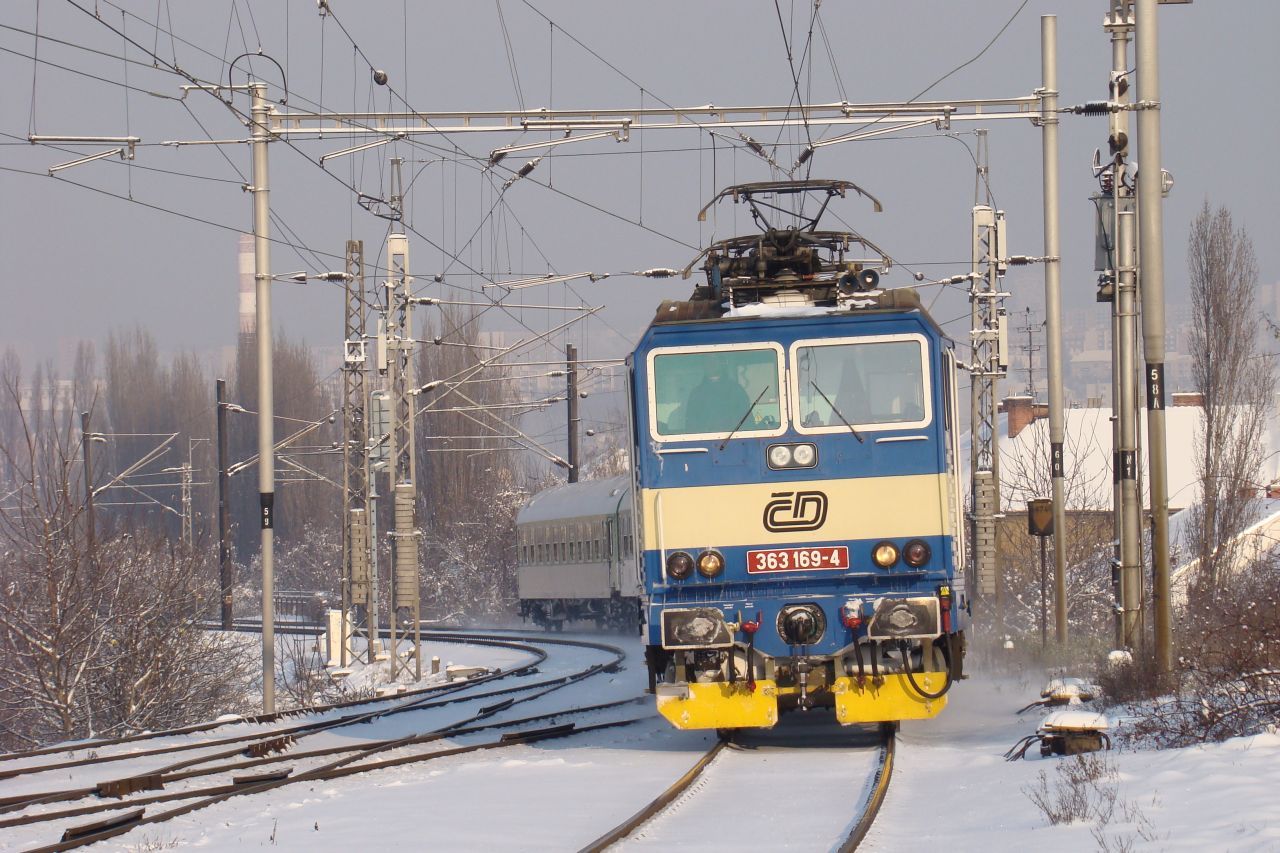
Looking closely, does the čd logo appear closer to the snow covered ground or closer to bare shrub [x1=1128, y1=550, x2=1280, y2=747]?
the snow covered ground

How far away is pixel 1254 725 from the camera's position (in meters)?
10.1

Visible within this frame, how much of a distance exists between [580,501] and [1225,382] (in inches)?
612

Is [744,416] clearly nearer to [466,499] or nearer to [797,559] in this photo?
[797,559]

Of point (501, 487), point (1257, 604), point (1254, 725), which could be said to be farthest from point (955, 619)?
point (501, 487)

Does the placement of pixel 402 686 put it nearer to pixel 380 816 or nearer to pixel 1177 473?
pixel 380 816

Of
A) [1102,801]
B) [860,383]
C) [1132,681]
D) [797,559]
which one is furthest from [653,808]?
[1132,681]

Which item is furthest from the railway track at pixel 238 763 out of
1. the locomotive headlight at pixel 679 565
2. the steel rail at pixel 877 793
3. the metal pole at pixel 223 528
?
the metal pole at pixel 223 528

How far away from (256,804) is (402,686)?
14158mm

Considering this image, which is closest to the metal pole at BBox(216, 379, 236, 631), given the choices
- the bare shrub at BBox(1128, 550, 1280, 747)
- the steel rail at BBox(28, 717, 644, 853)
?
the steel rail at BBox(28, 717, 644, 853)

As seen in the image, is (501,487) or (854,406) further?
(501,487)

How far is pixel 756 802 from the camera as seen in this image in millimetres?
9719

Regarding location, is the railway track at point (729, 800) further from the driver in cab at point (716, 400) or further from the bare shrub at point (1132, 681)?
the driver in cab at point (716, 400)

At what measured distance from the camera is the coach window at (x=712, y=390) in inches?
464

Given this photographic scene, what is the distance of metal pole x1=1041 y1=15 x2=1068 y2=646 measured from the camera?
20.9 m
